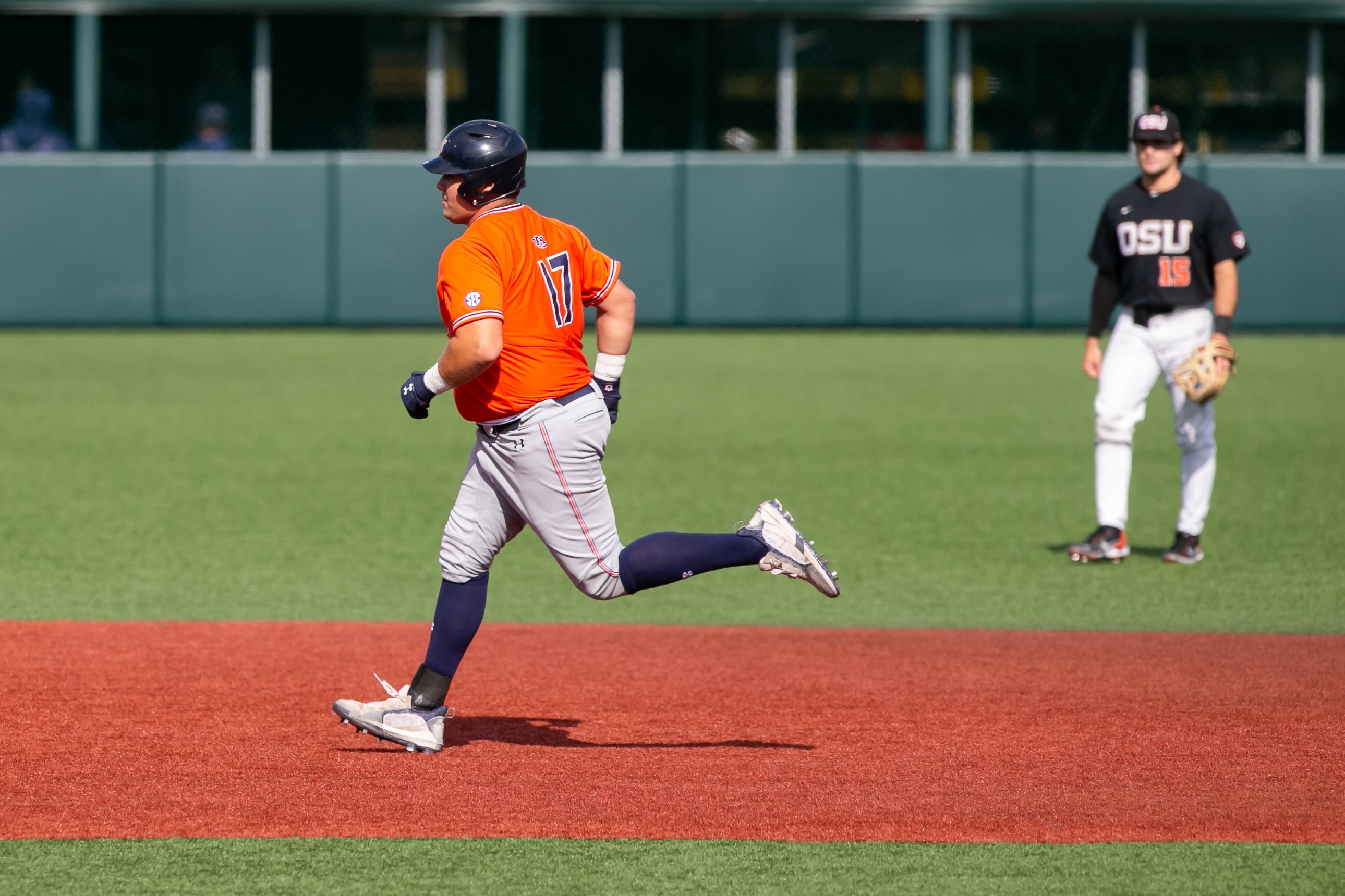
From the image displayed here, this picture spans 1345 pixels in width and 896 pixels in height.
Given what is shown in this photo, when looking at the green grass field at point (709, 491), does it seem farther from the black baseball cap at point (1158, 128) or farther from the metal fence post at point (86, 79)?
the metal fence post at point (86, 79)

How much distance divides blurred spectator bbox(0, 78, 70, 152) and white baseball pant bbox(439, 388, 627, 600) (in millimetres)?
17604

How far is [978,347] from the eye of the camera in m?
18.7

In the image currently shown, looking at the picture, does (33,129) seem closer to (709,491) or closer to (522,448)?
(709,491)

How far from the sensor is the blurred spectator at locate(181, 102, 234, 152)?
20578 mm

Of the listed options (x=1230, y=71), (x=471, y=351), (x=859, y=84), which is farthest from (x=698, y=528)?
(x=1230, y=71)

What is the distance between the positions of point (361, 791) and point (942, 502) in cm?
574

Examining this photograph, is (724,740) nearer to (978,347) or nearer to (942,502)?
(942,502)

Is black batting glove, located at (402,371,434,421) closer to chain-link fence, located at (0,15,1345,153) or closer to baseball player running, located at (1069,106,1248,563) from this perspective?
baseball player running, located at (1069,106,1248,563)

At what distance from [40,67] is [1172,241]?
17523 mm

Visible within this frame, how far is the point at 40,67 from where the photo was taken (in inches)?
843

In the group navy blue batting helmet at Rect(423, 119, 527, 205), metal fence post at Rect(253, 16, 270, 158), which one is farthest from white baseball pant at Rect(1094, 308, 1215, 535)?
metal fence post at Rect(253, 16, 270, 158)

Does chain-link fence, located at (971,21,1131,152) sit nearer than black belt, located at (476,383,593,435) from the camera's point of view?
No

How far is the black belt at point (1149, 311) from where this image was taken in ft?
26.0

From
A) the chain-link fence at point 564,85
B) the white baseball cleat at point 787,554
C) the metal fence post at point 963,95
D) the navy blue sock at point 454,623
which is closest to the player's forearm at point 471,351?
the navy blue sock at point 454,623
